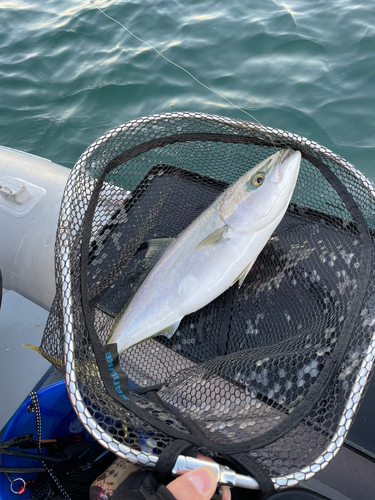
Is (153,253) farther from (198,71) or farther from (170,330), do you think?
(198,71)

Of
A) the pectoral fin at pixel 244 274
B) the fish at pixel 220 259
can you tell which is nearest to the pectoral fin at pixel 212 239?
the fish at pixel 220 259

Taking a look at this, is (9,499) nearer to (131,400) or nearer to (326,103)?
(131,400)

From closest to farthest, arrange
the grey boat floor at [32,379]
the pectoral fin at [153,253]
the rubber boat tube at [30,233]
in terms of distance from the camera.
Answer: the grey boat floor at [32,379]
the pectoral fin at [153,253]
the rubber boat tube at [30,233]

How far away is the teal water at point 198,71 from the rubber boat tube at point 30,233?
1.89 meters

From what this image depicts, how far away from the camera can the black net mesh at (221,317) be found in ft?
4.97

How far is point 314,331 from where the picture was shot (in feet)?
6.38

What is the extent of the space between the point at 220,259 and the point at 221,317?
1.28 ft

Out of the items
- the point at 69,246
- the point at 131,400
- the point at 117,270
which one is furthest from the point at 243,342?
the point at 69,246

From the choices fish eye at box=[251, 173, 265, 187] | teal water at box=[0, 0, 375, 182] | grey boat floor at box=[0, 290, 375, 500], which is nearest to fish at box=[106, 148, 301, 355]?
fish eye at box=[251, 173, 265, 187]

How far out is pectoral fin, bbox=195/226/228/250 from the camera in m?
2.23

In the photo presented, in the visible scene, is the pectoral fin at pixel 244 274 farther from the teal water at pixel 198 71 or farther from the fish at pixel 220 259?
the teal water at pixel 198 71

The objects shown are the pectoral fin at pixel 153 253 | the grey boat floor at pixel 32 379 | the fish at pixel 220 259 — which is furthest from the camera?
Answer: the pectoral fin at pixel 153 253

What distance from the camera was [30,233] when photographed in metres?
2.94

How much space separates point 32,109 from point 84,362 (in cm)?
498
